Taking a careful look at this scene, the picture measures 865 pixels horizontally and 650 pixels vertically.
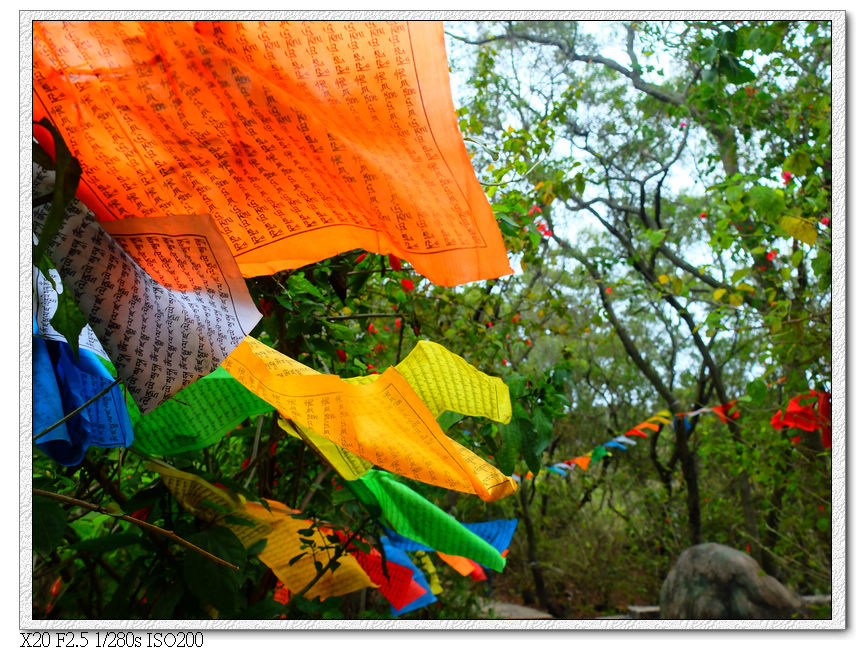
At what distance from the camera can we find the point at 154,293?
0.42 metres

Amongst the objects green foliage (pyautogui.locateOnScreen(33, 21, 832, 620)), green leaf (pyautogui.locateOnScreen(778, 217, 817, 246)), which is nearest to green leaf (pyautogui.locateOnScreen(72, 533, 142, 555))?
green foliage (pyautogui.locateOnScreen(33, 21, 832, 620))

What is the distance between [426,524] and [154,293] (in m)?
0.47

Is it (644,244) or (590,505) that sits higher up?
(644,244)

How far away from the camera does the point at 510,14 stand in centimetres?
80

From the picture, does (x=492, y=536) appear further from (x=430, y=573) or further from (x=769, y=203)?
(x=769, y=203)

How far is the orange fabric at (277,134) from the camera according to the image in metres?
0.43

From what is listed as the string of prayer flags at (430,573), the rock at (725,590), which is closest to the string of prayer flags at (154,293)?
the string of prayer flags at (430,573)

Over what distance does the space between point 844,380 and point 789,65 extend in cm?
144

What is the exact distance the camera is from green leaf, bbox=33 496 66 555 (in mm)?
606

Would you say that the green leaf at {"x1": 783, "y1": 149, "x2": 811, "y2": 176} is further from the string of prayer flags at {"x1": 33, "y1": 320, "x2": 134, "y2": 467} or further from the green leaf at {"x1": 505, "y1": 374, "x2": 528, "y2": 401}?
the string of prayer flags at {"x1": 33, "y1": 320, "x2": 134, "y2": 467}

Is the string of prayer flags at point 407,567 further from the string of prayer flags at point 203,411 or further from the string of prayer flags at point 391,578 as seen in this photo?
the string of prayer flags at point 203,411

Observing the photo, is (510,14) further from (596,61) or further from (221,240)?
(596,61)

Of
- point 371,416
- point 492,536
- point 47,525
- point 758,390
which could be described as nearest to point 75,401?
point 47,525
